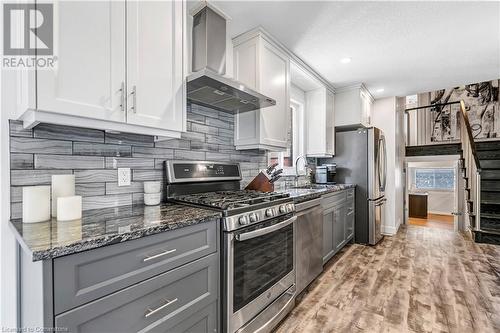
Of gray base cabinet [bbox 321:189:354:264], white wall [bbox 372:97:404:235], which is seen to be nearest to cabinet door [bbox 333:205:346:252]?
gray base cabinet [bbox 321:189:354:264]

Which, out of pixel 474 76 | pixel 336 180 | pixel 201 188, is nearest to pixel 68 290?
pixel 201 188

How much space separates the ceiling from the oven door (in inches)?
68.9

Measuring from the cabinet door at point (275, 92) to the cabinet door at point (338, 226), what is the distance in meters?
1.29

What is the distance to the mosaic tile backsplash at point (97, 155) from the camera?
121cm

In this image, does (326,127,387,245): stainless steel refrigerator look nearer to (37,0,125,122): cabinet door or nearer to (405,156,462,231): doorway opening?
(405,156,462,231): doorway opening

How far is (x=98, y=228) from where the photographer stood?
1.02m

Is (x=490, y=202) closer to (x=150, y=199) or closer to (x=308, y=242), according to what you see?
(x=308, y=242)

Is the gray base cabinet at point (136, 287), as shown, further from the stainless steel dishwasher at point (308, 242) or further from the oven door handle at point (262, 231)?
the stainless steel dishwasher at point (308, 242)

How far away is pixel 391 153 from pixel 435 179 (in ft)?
11.9

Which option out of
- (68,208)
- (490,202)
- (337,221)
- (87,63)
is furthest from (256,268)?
(490,202)

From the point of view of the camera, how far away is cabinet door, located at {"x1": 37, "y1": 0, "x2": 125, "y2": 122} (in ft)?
3.42

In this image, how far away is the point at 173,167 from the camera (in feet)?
6.00

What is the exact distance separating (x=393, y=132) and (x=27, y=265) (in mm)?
5247

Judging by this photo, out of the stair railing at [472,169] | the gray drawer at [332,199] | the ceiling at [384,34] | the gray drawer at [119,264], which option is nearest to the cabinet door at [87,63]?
the gray drawer at [119,264]
